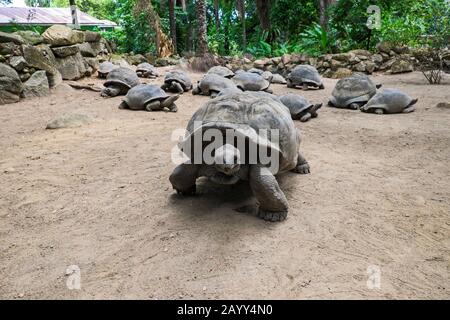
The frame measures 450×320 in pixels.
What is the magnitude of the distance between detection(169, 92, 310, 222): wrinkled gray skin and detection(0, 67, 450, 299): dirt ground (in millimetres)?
206

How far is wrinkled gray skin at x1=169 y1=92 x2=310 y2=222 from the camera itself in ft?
8.55

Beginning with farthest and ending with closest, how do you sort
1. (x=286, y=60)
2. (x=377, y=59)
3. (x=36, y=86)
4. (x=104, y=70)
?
(x=286, y=60) → (x=377, y=59) → (x=104, y=70) → (x=36, y=86)

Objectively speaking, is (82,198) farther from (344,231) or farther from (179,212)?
(344,231)

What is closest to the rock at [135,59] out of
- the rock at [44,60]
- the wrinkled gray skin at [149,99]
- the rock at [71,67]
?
the rock at [71,67]

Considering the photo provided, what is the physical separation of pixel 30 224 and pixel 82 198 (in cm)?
51

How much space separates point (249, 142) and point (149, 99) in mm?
4502

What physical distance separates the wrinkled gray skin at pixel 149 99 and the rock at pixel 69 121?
1092 millimetres

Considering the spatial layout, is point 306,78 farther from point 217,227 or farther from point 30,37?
point 217,227

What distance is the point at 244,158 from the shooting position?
104 inches

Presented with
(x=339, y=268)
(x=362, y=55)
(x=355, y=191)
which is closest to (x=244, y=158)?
(x=339, y=268)

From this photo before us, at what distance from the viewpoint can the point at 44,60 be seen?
813 cm

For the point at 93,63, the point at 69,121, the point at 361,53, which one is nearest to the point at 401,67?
the point at 361,53

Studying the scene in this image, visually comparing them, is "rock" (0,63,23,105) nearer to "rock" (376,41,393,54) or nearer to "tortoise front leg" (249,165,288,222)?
"tortoise front leg" (249,165,288,222)

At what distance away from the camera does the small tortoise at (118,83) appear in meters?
8.08
